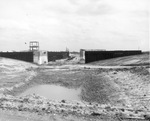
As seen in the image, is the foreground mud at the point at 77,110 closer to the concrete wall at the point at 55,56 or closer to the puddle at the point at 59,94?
the puddle at the point at 59,94

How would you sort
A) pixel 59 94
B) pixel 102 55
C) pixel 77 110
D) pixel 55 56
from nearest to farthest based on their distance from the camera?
pixel 77 110
pixel 59 94
pixel 102 55
pixel 55 56

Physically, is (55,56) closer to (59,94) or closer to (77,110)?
(59,94)

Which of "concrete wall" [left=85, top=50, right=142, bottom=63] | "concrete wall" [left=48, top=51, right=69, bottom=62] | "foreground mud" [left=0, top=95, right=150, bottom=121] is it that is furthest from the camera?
→ "concrete wall" [left=48, top=51, right=69, bottom=62]

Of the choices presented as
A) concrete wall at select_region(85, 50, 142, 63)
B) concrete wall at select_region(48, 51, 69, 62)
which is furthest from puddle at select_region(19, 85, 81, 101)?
concrete wall at select_region(48, 51, 69, 62)

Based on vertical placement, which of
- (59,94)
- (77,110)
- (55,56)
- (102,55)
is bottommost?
(59,94)

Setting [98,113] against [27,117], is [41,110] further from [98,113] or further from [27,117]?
[98,113]

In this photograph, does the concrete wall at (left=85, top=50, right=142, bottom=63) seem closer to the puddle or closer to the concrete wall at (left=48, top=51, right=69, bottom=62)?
the concrete wall at (left=48, top=51, right=69, bottom=62)

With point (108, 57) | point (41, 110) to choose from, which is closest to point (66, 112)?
point (41, 110)

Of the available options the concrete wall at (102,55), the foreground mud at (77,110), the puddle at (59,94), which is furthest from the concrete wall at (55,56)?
the foreground mud at (77,110)

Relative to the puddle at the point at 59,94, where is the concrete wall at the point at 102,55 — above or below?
above

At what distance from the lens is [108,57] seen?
34.2 meters

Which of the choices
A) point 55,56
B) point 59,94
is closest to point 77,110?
point 59,94

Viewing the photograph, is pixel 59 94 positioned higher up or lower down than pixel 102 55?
lower down

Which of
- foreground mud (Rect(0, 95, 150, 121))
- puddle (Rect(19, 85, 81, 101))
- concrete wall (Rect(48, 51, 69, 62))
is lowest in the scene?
puddle (Rect(19, 85, 81, 101))
